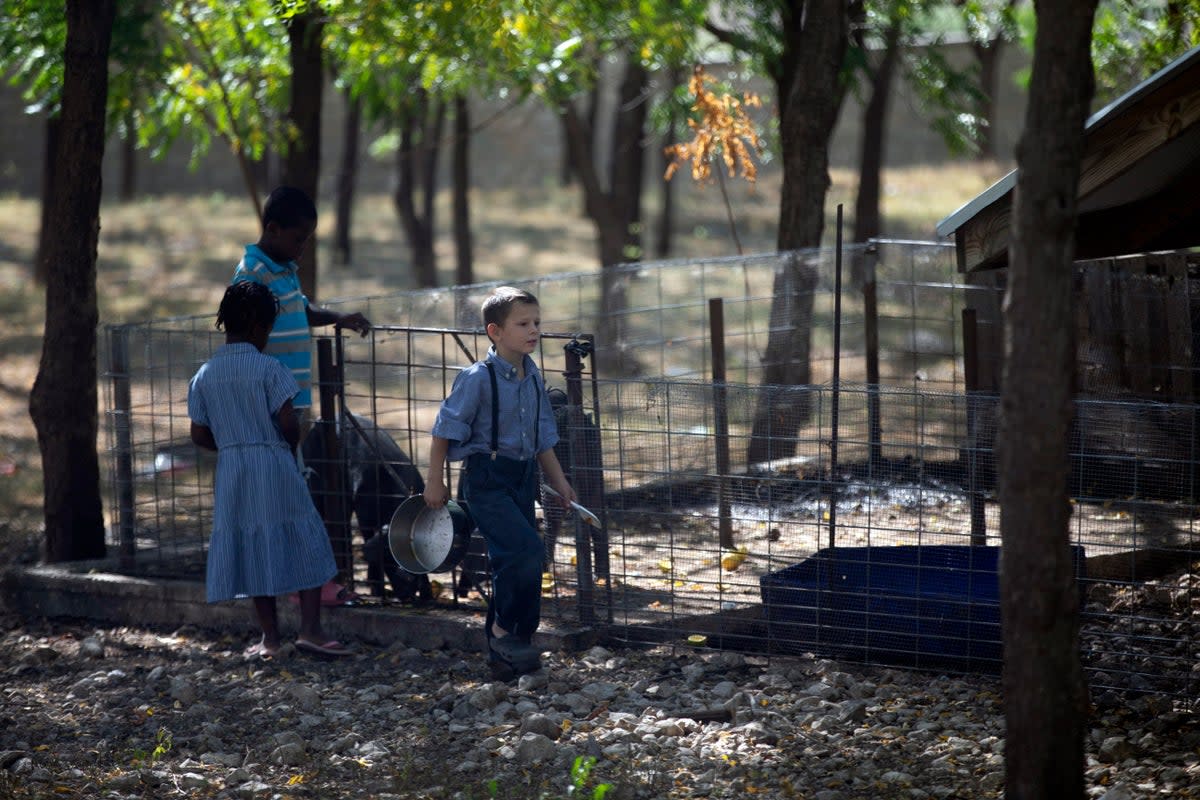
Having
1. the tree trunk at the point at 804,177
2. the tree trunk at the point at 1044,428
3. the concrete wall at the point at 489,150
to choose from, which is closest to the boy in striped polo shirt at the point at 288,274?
the tree trunk at the point at 804,177

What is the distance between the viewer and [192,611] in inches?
265

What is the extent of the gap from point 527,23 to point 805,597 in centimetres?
556

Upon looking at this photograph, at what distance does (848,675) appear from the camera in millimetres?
5324

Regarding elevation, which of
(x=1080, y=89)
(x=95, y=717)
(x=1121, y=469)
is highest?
(x=1080, y=89)

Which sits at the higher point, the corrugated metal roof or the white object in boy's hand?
the corrugated metal roof

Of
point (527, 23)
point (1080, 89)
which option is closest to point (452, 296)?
point (527, 23)

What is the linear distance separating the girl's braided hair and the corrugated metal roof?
2747 mm

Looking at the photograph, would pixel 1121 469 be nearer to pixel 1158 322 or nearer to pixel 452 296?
pixel 1158 322

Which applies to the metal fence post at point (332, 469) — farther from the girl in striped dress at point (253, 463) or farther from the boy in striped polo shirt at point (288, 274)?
the girl in striped dress at point (253, 463)

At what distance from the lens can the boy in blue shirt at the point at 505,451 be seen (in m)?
5.38

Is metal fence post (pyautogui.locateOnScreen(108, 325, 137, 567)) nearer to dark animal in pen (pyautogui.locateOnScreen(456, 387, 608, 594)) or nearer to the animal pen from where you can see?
the animal pen

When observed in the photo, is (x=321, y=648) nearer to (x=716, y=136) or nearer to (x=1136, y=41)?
(x=716, y=136)

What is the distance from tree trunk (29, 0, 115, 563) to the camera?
7.05 metres

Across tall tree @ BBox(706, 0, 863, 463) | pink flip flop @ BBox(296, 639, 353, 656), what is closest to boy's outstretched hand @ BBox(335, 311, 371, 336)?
pink flip flop @ BBox(296, 639, 353, 656)
